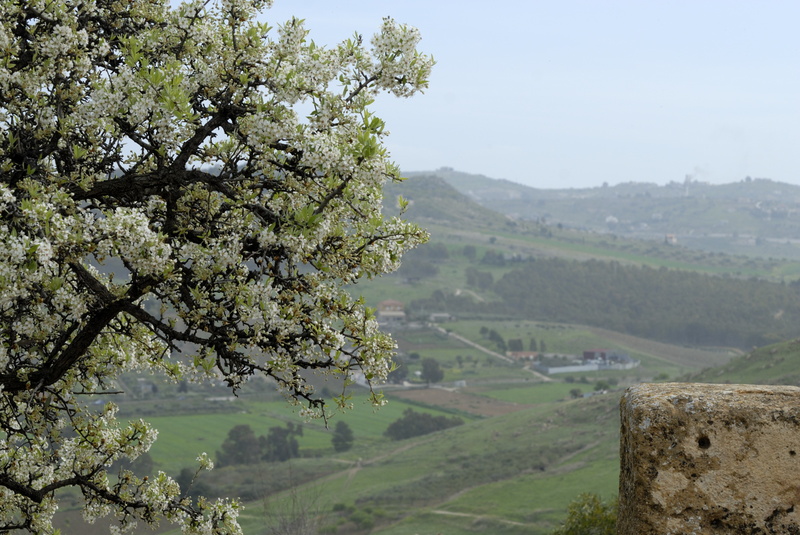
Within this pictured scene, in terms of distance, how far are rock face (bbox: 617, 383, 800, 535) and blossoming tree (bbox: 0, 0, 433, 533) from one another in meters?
2.51

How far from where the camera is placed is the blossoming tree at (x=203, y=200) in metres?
7.59

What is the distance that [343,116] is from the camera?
8.18 m

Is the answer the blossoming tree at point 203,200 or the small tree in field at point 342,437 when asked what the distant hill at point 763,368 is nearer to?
the small tree in field at point 342,437

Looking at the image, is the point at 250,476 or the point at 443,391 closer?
the point at 250,476

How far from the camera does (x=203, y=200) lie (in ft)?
28.6

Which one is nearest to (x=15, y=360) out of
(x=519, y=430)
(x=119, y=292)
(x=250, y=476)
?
(x=119, y=292)

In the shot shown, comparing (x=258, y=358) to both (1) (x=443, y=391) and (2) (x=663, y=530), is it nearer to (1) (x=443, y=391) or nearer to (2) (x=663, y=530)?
(2) (x=663, y=530)

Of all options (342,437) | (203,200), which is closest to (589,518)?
(203,200)

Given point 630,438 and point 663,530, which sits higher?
point 630,438

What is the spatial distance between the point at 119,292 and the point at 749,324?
173 meters

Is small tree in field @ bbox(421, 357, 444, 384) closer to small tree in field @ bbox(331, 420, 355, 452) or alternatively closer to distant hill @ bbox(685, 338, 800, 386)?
small tree in field @ bbox(331, 420, 355, 452)

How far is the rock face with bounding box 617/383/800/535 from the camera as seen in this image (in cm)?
632

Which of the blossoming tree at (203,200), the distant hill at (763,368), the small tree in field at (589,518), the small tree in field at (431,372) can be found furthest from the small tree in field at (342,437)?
the blossoming tree at (203,200)

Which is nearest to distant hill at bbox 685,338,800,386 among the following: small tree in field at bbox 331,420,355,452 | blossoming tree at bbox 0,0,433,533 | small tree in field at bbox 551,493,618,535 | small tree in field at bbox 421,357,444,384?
small tree in field at bbox 331,420,355,452
